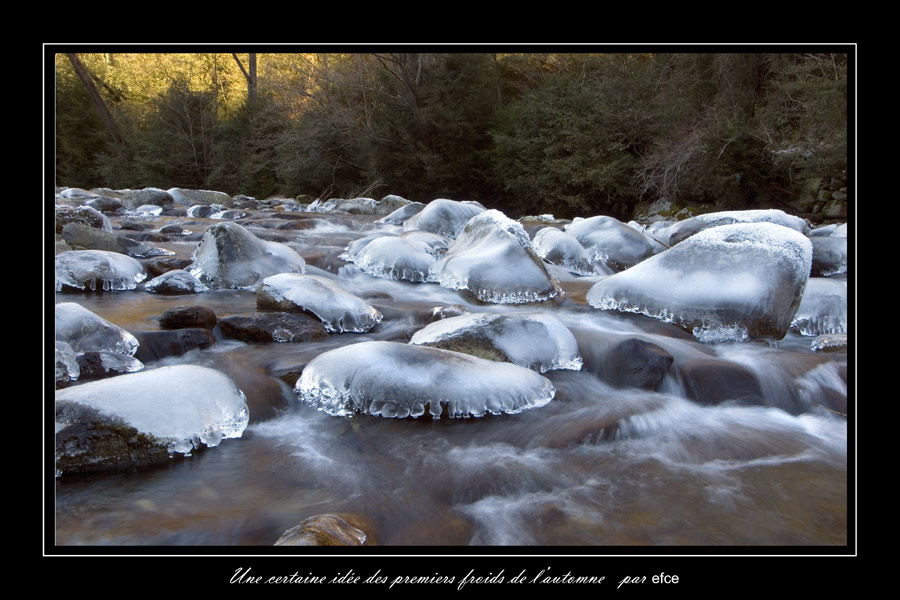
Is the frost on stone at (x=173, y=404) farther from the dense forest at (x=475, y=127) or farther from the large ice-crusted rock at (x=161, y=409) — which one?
the dense forest at (x=475, y=127)

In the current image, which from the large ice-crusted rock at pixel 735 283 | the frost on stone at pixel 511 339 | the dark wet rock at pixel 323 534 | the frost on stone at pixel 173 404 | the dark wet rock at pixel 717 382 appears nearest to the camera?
the dark wet rock at pixel 323 534

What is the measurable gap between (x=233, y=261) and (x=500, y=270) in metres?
1.99

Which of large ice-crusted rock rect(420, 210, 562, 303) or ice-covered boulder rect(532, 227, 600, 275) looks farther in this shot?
ice-covered boulder rect(532, 227, 600, 275)

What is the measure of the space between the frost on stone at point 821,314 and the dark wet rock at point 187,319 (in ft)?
11.4

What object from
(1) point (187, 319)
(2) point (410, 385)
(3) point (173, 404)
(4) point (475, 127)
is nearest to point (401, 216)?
(1) point (187, 319)

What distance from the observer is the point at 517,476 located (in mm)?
2240

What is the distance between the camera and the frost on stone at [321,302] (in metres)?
3.80

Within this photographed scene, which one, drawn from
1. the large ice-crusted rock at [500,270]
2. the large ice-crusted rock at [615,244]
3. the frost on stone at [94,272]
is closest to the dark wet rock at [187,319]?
the frost on stone at [94,272]

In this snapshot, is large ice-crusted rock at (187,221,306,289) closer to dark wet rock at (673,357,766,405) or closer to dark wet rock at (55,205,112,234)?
dark wet rock at (55,205,112,234)

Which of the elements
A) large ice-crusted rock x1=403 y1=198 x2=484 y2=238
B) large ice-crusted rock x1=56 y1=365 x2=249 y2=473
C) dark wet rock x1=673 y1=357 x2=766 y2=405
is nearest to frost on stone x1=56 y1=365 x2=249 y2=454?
large ice-crusted rock x1=56 y1=365 x2=249 y2=473

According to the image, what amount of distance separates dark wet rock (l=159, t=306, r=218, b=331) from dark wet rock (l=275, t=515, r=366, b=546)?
2061 millimetres

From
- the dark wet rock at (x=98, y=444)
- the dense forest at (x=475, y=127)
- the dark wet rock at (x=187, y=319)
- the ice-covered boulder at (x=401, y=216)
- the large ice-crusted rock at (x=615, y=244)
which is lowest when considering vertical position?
the dark wet rock at (x=98, y=444)

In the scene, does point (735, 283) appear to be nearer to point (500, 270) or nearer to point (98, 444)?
point (500, 270)

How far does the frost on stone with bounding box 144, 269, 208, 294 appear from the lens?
15.3ft
